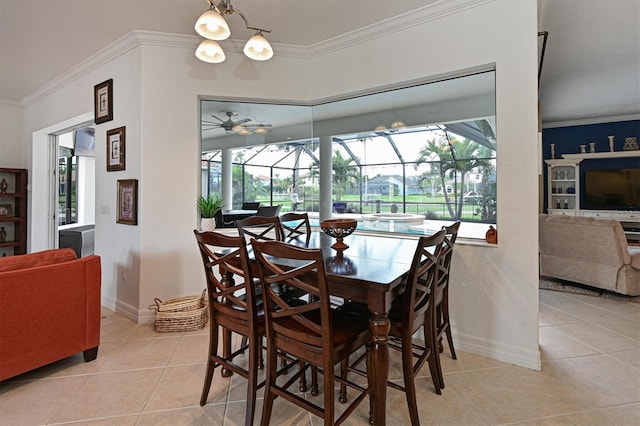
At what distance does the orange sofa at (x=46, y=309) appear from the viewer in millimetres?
1931

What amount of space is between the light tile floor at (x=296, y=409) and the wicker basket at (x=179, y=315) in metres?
0.15

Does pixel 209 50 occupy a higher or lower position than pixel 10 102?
lower

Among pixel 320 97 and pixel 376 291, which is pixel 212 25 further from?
pixel 376 291

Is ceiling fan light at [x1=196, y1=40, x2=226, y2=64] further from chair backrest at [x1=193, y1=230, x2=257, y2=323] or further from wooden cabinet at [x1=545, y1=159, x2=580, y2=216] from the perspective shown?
wooden cabinet at [x1=545, y1=159, x2=580, y2=216]

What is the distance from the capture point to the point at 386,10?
2.65 meters

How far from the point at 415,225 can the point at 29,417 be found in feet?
10.2

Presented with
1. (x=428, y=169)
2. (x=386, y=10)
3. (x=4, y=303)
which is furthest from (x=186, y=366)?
(x=386, y=10)

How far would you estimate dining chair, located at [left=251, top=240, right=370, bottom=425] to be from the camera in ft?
4.45

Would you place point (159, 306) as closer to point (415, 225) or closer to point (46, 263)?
point (46, 263)

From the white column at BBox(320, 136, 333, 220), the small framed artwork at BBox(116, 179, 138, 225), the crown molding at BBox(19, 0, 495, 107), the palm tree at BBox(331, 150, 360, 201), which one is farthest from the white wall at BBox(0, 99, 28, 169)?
the palm tree at BBox(331, 150, 360, 201)

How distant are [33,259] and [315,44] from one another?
2951 millimetres

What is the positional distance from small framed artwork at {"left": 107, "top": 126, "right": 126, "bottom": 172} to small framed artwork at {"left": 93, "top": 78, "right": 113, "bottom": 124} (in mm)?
202

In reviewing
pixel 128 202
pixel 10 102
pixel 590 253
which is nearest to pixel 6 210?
pixel 10 102

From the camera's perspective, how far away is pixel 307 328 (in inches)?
59.6
